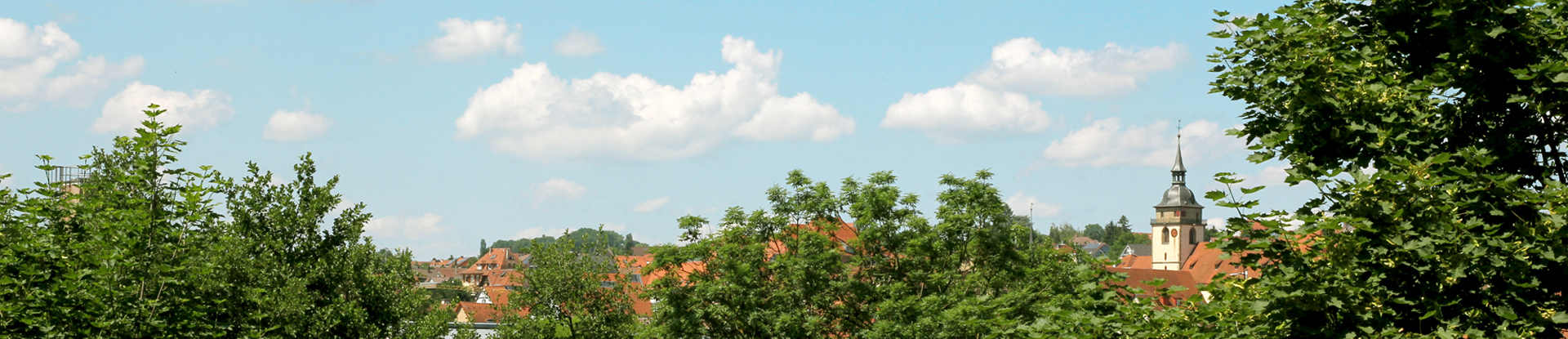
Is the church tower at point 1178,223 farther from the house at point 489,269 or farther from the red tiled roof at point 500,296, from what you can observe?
the house at point 489,269

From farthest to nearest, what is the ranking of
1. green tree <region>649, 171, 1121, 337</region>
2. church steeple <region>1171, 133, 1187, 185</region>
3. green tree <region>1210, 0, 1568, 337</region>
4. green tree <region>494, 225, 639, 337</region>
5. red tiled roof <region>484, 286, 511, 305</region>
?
church steeple <region>1171, 133, 1187, 185</region> < red tiled roof <region>484, 286, 511, 305</region> < green tree <region>494, 225, 639, 337</region> < green tree <region>649, 171, 1121, 337</region> < green tree <region>1210, 0, 1568, 337</region>

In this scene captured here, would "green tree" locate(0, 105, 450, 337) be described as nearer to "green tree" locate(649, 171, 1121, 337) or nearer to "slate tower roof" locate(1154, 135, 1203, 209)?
"green tree" locate(649, 171, 1121, 337)

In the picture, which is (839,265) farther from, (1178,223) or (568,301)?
(1178,223)

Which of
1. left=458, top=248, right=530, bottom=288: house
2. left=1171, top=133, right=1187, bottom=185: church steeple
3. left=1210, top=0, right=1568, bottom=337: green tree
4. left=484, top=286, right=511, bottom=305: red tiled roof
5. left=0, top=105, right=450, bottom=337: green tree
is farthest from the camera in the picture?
left=458, top=248, right=530, bottom=288: house

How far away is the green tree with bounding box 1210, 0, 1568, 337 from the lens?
6938 millimetres

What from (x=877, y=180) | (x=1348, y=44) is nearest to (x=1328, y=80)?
(x=1348, y=44)

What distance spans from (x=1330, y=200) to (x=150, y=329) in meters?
9.67

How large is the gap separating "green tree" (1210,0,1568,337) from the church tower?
106544 mm

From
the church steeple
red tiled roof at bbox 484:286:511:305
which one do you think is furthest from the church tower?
red tiled roof at bbox 484:286:511:305

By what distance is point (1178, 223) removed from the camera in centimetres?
11094

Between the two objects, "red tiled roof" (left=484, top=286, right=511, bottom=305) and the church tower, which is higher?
the church tower

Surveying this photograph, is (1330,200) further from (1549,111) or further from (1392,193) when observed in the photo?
(1549,111)

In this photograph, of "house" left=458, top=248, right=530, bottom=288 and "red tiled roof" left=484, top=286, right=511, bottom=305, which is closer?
"red tiled roof" left=484, top=286, right=511, bottom=305

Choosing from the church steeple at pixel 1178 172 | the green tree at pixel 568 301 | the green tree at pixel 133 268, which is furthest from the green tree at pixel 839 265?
the church steeple at pixel 1178 172
